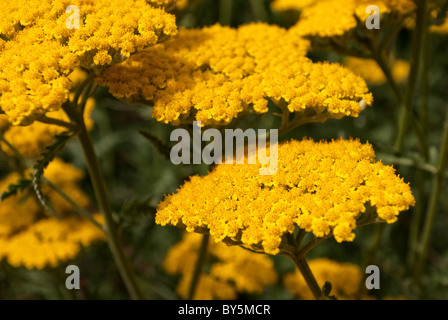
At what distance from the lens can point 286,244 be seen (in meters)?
1.78

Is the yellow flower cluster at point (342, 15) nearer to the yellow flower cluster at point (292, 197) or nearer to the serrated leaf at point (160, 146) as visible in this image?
the yellow flower cluster at point (292, 197)

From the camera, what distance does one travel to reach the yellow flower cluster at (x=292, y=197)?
163 centimetres

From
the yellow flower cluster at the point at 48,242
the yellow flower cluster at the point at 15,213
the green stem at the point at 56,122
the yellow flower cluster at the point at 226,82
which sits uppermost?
the yellow flower cluster at the point at 226,82

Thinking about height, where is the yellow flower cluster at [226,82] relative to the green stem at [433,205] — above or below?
above

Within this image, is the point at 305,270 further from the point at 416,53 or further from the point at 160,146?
the point at 416,53

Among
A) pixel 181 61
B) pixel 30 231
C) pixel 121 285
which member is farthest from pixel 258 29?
pixel 121 285

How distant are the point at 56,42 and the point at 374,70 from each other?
347 centimetres

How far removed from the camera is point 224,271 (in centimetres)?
287

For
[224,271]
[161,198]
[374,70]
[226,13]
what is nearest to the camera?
[224,271]

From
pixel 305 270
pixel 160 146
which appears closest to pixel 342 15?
pixel 160 146

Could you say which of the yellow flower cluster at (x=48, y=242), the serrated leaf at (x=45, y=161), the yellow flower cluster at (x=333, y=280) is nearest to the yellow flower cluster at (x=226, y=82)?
the serrated leaf at (x=45, y=161)

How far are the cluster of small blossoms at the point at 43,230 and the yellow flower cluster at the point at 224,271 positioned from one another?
0.50 meters

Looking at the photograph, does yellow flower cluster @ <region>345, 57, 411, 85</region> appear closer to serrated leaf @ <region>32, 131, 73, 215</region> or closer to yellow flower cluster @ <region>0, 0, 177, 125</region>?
yellow flower cluster @ <region>0, 0, 177, 125</region>

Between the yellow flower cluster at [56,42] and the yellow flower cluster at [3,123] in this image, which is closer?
the yellow flower cluster at [56,42]
